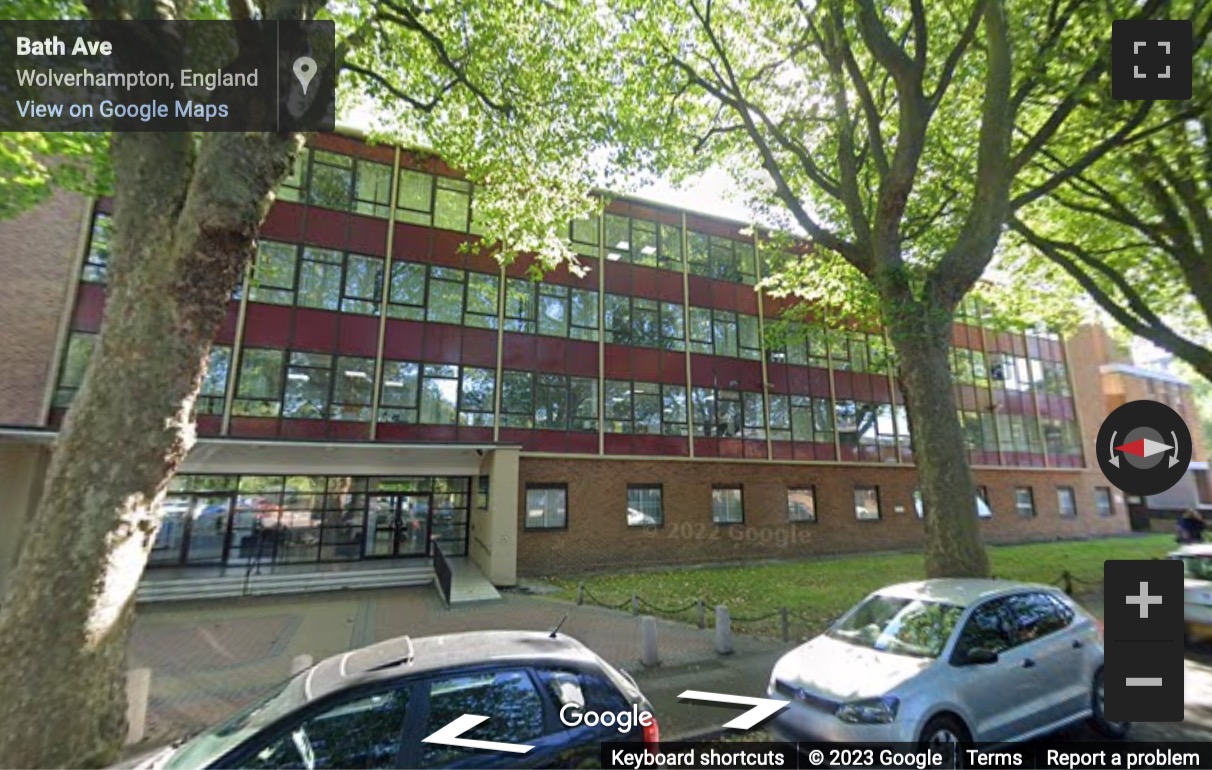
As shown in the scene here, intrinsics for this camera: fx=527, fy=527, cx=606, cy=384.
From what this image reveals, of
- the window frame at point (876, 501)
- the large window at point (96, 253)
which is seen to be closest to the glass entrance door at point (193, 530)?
the large window at point (96, 253)

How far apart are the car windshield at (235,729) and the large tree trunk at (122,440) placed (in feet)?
5.77

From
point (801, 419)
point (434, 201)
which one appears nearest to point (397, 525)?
point (434, 201)

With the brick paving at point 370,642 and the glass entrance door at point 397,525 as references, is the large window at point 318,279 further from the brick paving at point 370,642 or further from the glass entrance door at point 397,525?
the brick paving at point 370,642

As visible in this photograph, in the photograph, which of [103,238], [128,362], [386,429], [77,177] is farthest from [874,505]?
[103,238]

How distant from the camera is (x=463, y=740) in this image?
2.81 m

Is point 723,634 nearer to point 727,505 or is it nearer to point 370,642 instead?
point 370,642

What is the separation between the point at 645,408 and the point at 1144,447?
45.4 ft

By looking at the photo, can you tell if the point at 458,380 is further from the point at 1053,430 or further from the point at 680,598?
the point at 1053,430

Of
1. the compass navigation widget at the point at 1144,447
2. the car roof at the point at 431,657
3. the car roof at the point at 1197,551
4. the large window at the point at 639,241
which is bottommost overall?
the car roof at the point at 431,657

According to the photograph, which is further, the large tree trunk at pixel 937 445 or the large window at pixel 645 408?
the large window at pixel 645 408

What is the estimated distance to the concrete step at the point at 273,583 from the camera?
12.0 metres

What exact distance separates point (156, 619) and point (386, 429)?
249 inches

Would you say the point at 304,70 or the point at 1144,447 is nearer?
the point at 1144,447

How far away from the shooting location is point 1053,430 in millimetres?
27000
